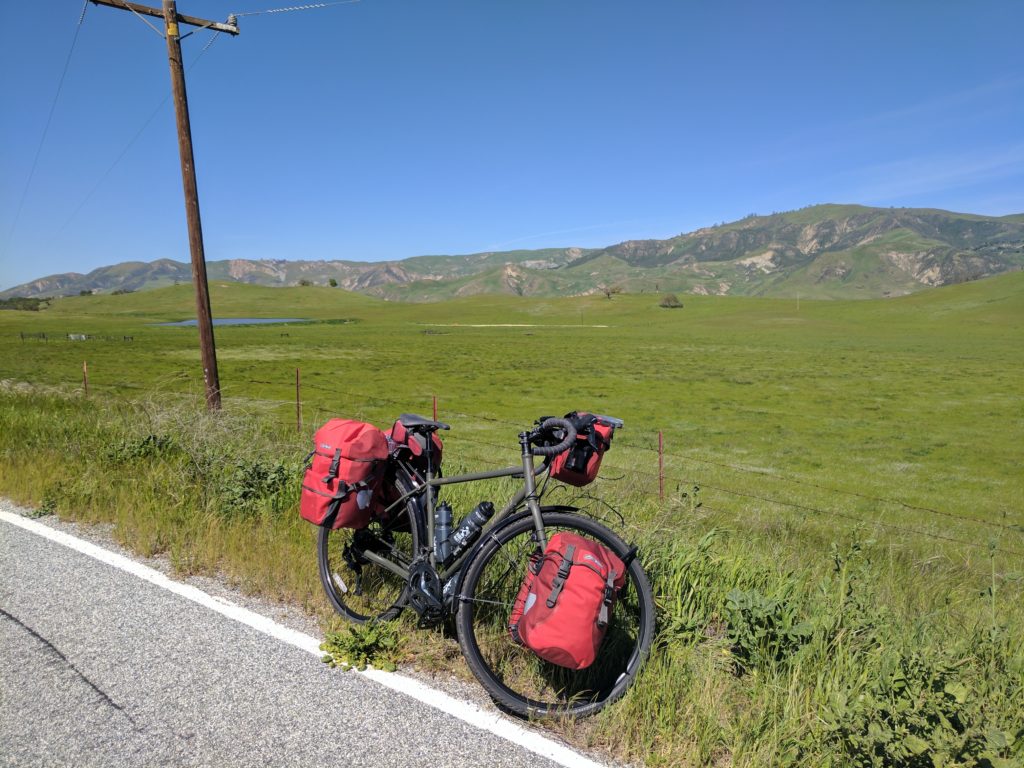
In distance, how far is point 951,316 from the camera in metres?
94.9

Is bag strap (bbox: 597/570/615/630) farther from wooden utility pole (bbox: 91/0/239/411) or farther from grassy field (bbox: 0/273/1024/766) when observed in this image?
wooden utility pole (bbox: 91/0/239/411)

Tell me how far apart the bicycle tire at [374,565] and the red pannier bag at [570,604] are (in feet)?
3.68

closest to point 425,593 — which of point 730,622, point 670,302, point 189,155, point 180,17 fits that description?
point 730,622

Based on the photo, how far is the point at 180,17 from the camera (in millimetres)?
11359

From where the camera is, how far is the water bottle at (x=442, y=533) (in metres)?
3.89

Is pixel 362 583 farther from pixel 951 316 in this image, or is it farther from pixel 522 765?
pixel 951 316

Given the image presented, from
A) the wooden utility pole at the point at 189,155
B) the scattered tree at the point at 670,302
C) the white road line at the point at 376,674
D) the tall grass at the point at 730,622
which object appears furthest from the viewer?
the scattered tree at the point at 670,302

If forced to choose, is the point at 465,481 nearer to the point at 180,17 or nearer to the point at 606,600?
the point at 606,600

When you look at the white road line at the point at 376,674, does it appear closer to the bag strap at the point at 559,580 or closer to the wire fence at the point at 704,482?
the bag strap at the point at 559,580

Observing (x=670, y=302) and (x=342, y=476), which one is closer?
Result: (x=342, y=476)

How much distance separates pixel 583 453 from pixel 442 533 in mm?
1046

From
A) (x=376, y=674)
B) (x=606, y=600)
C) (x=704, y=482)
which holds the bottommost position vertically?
(x=704, y=482)

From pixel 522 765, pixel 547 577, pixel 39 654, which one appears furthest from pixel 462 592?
pixel 39 654

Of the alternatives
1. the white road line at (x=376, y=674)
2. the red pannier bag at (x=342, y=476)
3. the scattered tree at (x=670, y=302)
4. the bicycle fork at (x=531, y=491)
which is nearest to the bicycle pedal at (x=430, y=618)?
the white road line at (x=376, y=674)
